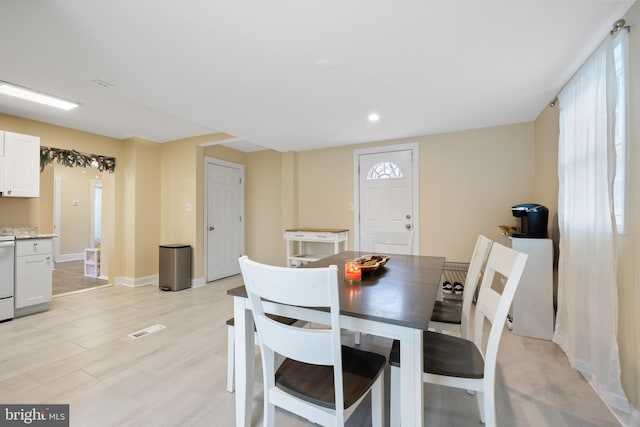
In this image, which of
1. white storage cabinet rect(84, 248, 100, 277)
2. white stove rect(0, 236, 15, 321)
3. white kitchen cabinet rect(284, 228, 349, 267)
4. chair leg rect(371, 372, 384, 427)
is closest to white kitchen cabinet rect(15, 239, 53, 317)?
white stove rect(0, 236, 15, 321)

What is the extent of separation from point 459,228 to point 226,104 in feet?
10.8

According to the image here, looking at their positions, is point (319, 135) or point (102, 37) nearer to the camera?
point (102, 37)

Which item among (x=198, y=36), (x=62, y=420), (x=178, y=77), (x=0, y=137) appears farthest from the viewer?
(x=0, y=137)

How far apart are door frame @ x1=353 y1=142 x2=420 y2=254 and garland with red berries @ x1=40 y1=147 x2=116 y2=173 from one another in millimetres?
3938

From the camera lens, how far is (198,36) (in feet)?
5.49

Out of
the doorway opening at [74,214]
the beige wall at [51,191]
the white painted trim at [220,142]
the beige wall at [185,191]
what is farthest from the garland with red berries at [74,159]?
the doorway opening at [74,214]

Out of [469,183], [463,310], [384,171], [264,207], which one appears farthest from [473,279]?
[264,207]

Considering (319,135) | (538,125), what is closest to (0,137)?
(319,135)

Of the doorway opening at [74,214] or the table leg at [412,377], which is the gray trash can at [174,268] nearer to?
the doorway opening at [74,214]

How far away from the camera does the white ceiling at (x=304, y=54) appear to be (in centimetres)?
148

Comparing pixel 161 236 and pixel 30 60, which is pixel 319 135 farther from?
pixel 161 236

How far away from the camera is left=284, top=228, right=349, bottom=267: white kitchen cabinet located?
4.11 meters

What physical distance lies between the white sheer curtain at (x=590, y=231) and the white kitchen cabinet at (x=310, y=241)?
261 centimetres

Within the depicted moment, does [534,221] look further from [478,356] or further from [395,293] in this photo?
[395,293]
